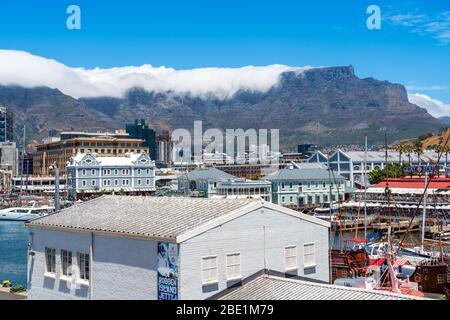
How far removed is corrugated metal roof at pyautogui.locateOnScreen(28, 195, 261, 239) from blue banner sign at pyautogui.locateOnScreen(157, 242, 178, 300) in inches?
13.2

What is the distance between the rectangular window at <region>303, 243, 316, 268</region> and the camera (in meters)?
19.4

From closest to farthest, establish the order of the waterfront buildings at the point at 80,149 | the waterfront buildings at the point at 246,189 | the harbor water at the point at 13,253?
1. the harbor water at the point at 13,253
2. the waterfront buildings at the point at 246,189
3. the waterfront buildings at the point at 80,149

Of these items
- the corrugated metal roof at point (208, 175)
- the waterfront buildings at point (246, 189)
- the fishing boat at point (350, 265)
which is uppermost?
the corrugated metal roof at point (208, 175)

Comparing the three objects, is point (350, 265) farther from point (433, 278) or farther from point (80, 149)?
point (80, 149)

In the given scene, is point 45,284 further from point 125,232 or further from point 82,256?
point 125,232

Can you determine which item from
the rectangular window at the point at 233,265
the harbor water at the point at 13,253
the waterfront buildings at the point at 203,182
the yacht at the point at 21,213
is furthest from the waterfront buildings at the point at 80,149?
the rectangular window at the point at 233,265

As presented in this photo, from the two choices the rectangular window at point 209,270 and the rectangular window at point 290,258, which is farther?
the rectangular window at point 290,258

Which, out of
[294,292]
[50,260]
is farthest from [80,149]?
[294,292]

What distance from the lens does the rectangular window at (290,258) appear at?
18.7m

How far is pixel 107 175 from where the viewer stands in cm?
13300

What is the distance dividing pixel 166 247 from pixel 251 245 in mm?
2759

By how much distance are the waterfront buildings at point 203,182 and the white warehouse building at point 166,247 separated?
311 ft

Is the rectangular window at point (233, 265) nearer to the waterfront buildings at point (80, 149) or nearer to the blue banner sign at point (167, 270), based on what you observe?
the blue banner sign at point (167, 270)
